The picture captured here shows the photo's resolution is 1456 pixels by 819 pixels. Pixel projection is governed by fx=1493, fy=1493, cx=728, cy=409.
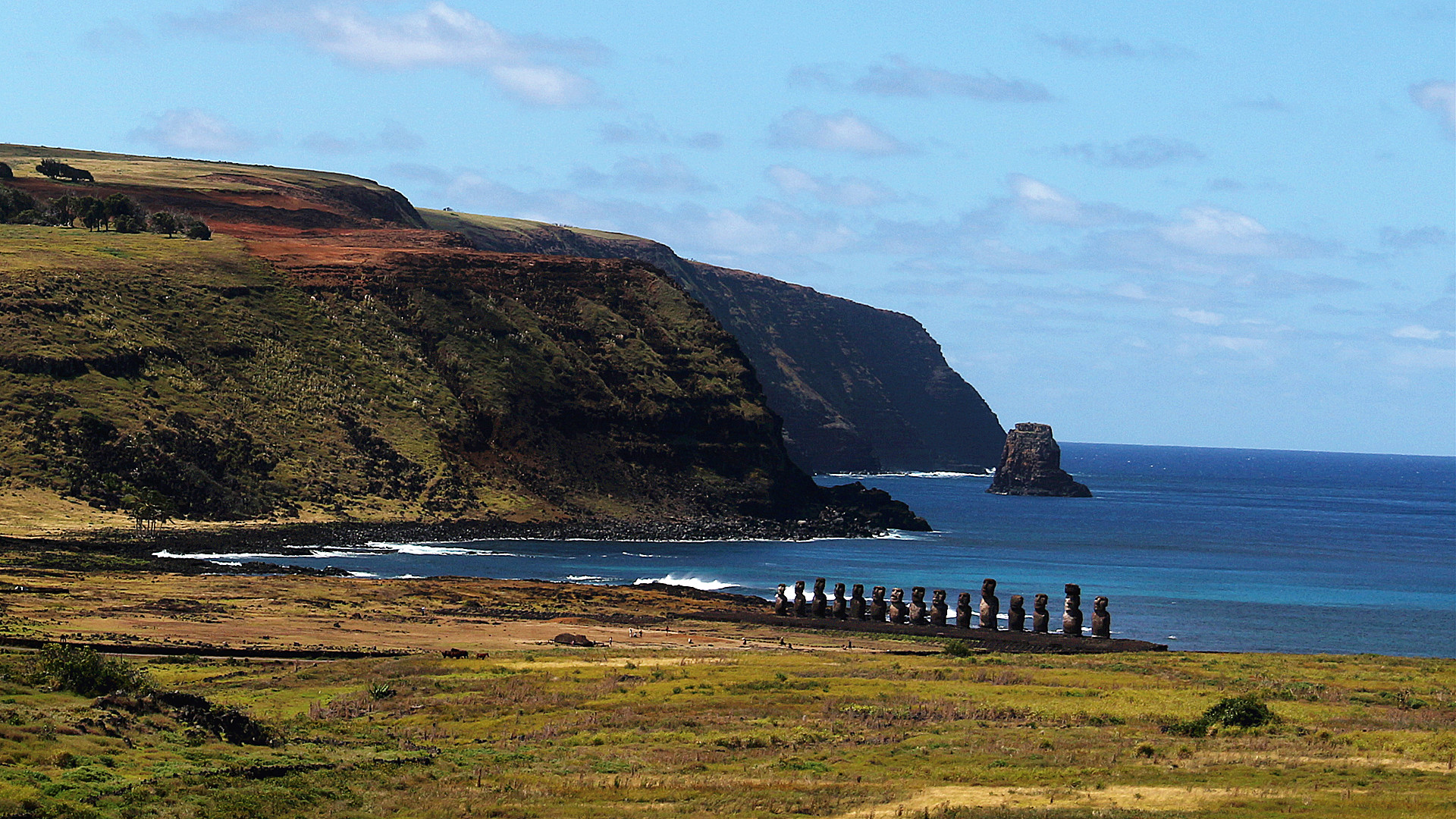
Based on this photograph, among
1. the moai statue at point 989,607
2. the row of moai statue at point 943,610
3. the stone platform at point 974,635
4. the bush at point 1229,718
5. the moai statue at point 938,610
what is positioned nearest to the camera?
the bush at point 1229,718

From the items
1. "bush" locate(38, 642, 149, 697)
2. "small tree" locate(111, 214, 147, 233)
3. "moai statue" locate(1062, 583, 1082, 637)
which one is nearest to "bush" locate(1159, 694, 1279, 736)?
"bush" locate(38, 642, 149, 697)

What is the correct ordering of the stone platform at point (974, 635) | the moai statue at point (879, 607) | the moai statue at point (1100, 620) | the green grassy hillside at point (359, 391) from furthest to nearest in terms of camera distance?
1. the green grassy hillside at point (359, 391)
2. the moai statue at point (879, 607)
3. the moai statue at point (1100, 620)
4. the stone platform at point (974, 635)

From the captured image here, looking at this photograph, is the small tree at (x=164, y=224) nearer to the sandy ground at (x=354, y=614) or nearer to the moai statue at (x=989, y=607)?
the sandy ground at (x=354, y=614)

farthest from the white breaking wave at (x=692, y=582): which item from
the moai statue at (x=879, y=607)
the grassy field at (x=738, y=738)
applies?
the grassy field at (x=738, y=738)

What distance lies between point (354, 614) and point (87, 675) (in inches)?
1512

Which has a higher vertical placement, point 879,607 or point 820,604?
point 879,607

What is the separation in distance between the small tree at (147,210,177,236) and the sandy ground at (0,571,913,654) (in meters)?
112

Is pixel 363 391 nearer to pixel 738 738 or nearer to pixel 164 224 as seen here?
pixel 164 224

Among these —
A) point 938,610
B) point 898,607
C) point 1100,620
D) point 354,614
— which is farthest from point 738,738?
point 354,614

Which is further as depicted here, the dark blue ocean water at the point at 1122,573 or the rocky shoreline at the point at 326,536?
the dark blue ocean water at the point at 1122,573

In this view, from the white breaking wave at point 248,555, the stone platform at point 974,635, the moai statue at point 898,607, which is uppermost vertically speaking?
the moai statue at point 898,607

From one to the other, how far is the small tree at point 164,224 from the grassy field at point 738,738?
141 metres

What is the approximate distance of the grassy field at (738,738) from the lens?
27859 millimetres

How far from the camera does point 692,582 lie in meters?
113
